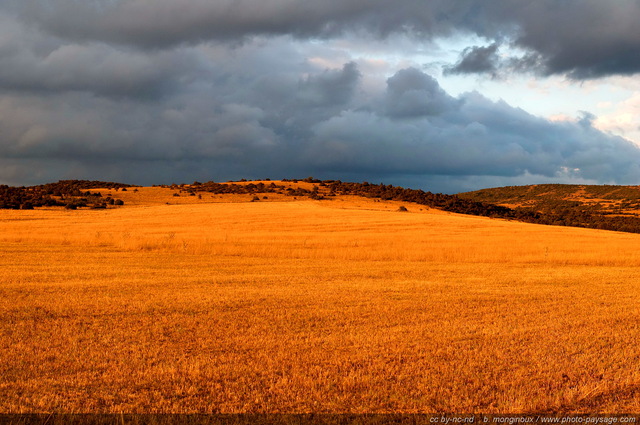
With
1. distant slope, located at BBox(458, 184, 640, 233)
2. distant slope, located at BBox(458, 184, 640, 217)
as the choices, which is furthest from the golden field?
distant slope, located at BBox(458, 184, 640, 217)

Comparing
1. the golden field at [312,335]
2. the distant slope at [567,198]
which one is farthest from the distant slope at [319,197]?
the golden field at [312,335]

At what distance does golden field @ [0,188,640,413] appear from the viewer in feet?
27.5

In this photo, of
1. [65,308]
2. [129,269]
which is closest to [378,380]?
[65,308]

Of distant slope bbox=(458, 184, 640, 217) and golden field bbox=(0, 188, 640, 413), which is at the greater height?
distant slope bbox=(458, 184, 640, 217)

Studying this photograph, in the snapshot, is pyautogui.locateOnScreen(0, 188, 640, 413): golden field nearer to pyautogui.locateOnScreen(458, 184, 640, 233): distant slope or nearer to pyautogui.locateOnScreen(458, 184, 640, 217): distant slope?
pyautogui.locateOnScreen(458, 184, 640, 233): distant slope

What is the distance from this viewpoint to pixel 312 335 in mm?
11859

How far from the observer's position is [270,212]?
6481cm

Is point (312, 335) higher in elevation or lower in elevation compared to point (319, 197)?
lower

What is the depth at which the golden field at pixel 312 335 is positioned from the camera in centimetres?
837

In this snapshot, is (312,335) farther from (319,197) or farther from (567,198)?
(567,198)

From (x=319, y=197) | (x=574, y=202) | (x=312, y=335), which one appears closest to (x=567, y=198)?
(x=574, y=202)

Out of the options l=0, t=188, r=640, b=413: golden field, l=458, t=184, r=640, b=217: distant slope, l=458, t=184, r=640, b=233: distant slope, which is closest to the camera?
l=0, t=188, r=640, b=413: golden field

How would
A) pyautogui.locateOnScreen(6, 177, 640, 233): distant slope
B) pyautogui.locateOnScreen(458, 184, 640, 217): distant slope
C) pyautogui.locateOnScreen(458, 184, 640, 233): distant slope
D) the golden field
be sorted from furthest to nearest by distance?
pyautogui.locateOnScreen(458, 184, 640, 217): distant slope < pyautogui.locateOnScreen(458, 184, 640, 233): distant slope < pyautogui.locateOnScreen(6, 177, 640, 233): distant slope < the golden field

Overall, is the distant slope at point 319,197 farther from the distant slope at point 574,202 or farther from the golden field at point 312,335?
the golden field at point 312,335
